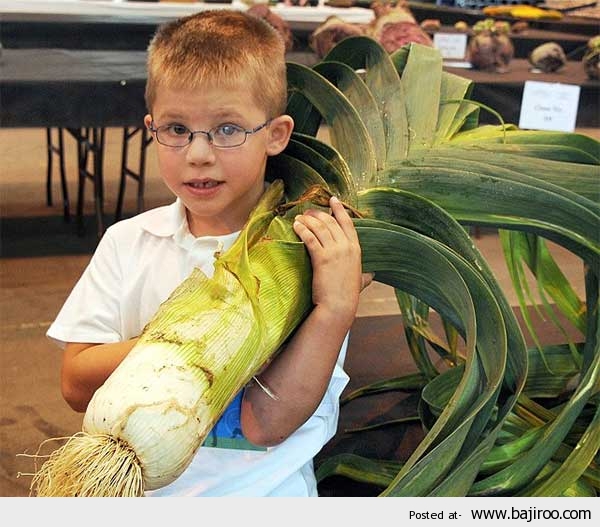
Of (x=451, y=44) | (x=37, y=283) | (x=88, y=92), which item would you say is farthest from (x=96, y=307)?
(x=451, y=44)

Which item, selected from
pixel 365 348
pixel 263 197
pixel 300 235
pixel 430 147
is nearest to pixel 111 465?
pixel 300 235

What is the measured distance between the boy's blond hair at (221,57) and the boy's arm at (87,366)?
0.29m

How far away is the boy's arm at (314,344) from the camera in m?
0.91

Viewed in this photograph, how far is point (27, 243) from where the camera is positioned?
131 inches

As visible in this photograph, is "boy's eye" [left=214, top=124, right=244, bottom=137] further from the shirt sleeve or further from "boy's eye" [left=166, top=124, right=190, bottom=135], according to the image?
the shirt sleeve

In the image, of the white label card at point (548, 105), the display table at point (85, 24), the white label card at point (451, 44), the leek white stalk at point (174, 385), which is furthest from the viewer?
the white label card at point (451, 44)

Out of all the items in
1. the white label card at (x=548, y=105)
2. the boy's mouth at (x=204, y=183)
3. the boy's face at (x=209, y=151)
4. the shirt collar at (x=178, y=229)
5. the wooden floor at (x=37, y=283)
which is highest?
the boy's face at (x=209, y=151)

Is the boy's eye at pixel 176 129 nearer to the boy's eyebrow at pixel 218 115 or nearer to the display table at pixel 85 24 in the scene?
the boy's eyebrow at pixel 218 115

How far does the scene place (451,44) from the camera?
137 inches

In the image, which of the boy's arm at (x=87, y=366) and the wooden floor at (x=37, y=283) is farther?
the wooden floor at (x=37, y=283)

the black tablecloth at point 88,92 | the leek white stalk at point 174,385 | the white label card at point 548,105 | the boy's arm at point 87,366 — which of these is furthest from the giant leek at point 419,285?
the white label card at point 548,105

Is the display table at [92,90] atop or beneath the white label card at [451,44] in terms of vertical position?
beneath

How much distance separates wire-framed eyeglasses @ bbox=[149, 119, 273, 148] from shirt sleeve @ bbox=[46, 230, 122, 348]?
0.67ft

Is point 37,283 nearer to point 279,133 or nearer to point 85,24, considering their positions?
point 85,24
